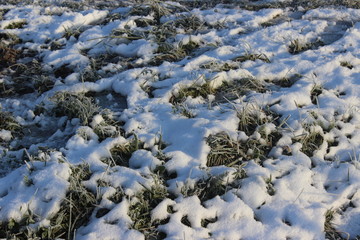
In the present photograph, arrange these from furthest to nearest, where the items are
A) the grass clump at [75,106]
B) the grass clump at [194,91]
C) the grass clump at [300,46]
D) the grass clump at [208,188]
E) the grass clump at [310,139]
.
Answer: the grass clump at [300,46]
the grass clump at [194,91]
the grass clump at [75,106]
the grass clump at [310,139]
the grass clump at [208,188]

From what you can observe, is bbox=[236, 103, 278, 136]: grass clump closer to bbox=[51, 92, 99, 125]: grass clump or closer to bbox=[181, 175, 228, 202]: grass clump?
bbox=[181, 175, 228, 202]: grass clump

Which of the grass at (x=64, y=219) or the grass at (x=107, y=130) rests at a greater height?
the grass at (x=107, y=130)

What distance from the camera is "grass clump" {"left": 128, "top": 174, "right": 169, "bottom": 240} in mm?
3020

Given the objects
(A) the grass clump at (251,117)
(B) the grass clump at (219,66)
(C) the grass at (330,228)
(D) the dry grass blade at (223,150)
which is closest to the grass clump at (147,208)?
(D) the dry grass blade at (223,150)

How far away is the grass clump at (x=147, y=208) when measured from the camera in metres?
3.02

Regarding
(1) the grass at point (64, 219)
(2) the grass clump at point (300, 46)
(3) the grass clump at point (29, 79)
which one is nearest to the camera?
(1) the grass at point (64, 219)

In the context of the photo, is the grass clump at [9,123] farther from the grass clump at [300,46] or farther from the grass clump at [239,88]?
the grass clump at [300,46]

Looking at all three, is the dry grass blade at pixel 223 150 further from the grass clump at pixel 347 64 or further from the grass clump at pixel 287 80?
the grass clump at pixel 347 64

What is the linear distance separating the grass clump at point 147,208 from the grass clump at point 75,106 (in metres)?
1.25

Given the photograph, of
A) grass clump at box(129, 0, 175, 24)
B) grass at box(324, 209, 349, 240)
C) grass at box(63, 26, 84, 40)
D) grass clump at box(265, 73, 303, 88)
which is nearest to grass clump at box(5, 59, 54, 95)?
grass at box(63, 26, 84, 40)

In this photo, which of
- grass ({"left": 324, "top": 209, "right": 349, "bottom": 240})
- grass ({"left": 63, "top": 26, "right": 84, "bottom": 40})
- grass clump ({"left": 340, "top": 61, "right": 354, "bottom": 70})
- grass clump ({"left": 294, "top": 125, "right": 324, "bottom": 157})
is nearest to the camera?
grass ({"left": 324, "top": 209, "right": 349, "bottom": 240})

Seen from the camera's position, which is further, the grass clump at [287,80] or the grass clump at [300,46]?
the grass clump at [300,46]

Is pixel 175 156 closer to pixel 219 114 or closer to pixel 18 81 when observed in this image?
pixel 219 114

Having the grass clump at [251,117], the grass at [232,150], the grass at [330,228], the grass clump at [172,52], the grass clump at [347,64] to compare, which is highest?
the grass clump at [172,52]
